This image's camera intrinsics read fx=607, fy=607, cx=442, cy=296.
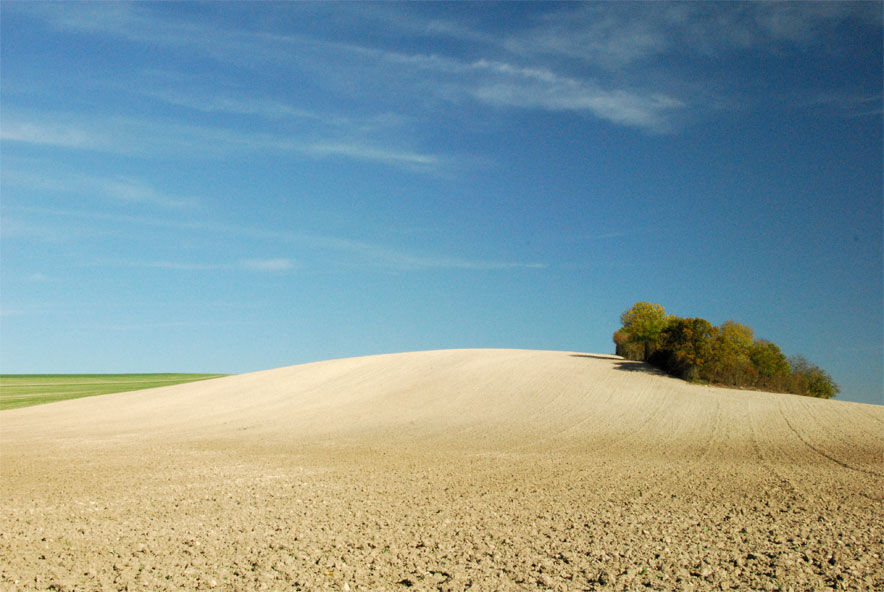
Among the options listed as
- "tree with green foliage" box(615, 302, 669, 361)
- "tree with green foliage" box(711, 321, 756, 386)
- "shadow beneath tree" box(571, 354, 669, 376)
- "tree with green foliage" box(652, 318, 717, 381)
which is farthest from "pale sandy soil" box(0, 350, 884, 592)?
"tree with green foliage" box(615, 302, 669, 361)

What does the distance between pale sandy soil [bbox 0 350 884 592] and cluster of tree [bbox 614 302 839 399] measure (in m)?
7.85

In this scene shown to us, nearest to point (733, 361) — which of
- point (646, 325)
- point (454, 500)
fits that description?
point (646, 325)

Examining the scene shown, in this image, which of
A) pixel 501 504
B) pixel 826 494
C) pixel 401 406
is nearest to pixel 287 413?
pixel 401 406

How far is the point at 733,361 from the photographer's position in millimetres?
38688

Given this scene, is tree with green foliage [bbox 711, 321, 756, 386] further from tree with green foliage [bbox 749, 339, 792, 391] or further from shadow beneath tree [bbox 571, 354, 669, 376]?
shadow beneath tree [bbox 571, 354, 669, 376]

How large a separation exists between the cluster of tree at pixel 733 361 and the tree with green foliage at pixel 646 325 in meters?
4.77

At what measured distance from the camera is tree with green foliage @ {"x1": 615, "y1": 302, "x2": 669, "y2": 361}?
47906 mm

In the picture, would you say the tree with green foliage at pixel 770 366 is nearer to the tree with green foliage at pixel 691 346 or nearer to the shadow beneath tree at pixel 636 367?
the tree with green foliage at pixel 691 346

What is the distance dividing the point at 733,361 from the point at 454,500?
32161 mm

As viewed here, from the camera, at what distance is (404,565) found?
815 centimetres

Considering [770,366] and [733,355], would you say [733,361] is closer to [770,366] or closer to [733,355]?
[733,355]

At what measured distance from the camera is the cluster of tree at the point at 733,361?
38906 millimetres

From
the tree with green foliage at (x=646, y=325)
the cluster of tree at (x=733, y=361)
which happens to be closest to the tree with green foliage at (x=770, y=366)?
the cluster of tree at (x=733, y=361)

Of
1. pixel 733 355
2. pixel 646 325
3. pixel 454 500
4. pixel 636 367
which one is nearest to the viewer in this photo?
pixel 454 500
